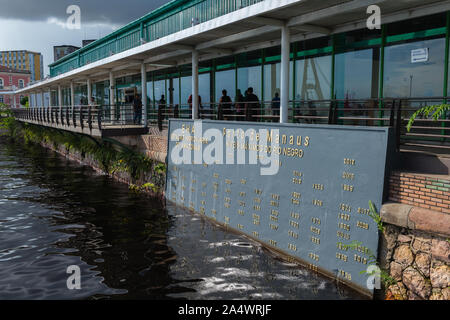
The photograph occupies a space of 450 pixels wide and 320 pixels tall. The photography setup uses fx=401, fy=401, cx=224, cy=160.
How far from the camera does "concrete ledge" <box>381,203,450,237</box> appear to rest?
5.64 m

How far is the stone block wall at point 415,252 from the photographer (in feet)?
18.7

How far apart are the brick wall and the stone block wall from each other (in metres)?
0.16

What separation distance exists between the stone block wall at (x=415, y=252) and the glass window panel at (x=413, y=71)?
4920 millimetres

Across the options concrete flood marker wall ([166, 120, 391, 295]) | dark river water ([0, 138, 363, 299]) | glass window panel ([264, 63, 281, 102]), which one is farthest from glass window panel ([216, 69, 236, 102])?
dark river water ([0, 138, 363, 299])

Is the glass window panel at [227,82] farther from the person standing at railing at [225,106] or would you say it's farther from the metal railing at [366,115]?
the person standing at railing at [225,106]

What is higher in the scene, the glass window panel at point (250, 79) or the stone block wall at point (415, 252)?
the glass window panel at point (250, 79)

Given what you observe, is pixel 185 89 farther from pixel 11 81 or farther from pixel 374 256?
pixel 11 81

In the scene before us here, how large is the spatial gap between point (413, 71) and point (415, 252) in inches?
226

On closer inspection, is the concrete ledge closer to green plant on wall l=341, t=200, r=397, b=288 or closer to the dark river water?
green plant on wall l=341, t=200, r=397, b=288

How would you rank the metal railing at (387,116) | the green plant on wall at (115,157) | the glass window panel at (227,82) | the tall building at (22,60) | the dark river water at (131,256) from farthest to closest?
the tall building at (22,60) → the glass window panel at (227,82) → the green plant on wall at (115,157) → the metal railing at (387,116) → the dark river water at (131,256)

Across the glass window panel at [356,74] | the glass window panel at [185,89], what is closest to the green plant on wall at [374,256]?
the glass window panel at [356,74]
